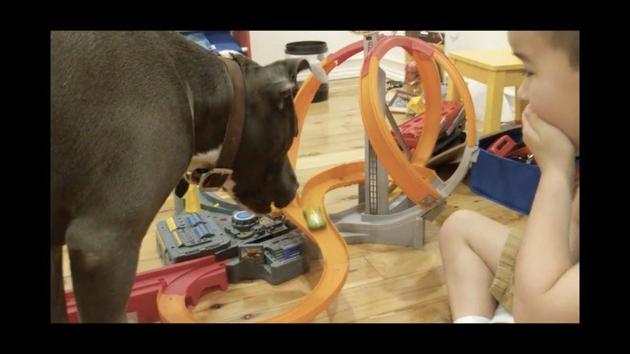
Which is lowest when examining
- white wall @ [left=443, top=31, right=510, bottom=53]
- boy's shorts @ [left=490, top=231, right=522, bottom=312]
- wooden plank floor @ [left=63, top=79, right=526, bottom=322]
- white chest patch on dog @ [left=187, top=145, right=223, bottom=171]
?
wooden plank floor @ [left=63, top=79, right=526, bottom=322]

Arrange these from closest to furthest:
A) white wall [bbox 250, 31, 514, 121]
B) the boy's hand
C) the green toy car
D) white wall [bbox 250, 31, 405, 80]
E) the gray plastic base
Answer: the boy's hand
the green toy car
the gray plastic base
white wall [bbox 250, 31, 514, 121]
white wall [bbox 250, 31, 405, 80]

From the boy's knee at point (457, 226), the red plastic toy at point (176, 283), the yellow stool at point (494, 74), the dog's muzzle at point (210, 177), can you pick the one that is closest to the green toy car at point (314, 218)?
the red plastic toy at point (176, 283)

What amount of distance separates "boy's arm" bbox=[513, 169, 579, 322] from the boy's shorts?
0.14 m

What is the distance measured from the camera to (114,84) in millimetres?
874

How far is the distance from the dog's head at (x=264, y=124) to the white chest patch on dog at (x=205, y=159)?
0.04m

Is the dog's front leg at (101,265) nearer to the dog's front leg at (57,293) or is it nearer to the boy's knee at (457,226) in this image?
the dog's front leg at (57,293)

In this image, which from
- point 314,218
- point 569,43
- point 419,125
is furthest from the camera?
point 419,125

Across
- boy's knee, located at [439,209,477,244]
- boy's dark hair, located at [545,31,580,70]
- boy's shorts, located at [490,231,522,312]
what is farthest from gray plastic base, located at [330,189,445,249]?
boy's dark hair, located at [545,31,580,70]

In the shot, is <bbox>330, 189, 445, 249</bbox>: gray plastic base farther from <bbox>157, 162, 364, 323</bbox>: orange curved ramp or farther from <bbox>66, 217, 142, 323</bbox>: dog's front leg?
<bbox>66, 217, 142, 323</bbox>: dog's front leg

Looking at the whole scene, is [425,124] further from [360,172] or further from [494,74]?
[494,74]

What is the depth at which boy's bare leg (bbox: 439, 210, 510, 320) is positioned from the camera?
47.1 inches

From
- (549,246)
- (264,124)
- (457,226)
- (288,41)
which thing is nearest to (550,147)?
(549,246)

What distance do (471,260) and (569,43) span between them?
1.83 ft

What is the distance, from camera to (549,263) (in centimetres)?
90
